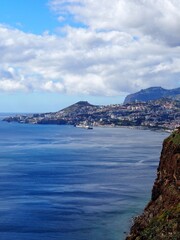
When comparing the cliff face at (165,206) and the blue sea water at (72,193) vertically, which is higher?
the cliff face at (165,206)

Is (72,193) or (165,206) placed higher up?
(165,206)

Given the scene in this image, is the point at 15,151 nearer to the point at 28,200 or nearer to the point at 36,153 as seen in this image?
the point at 36,153

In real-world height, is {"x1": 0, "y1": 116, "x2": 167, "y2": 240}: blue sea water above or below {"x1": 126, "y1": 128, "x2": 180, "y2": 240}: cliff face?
below

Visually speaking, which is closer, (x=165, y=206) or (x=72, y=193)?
(x=165, y=206)

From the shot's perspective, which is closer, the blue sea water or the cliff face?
the cliff face
